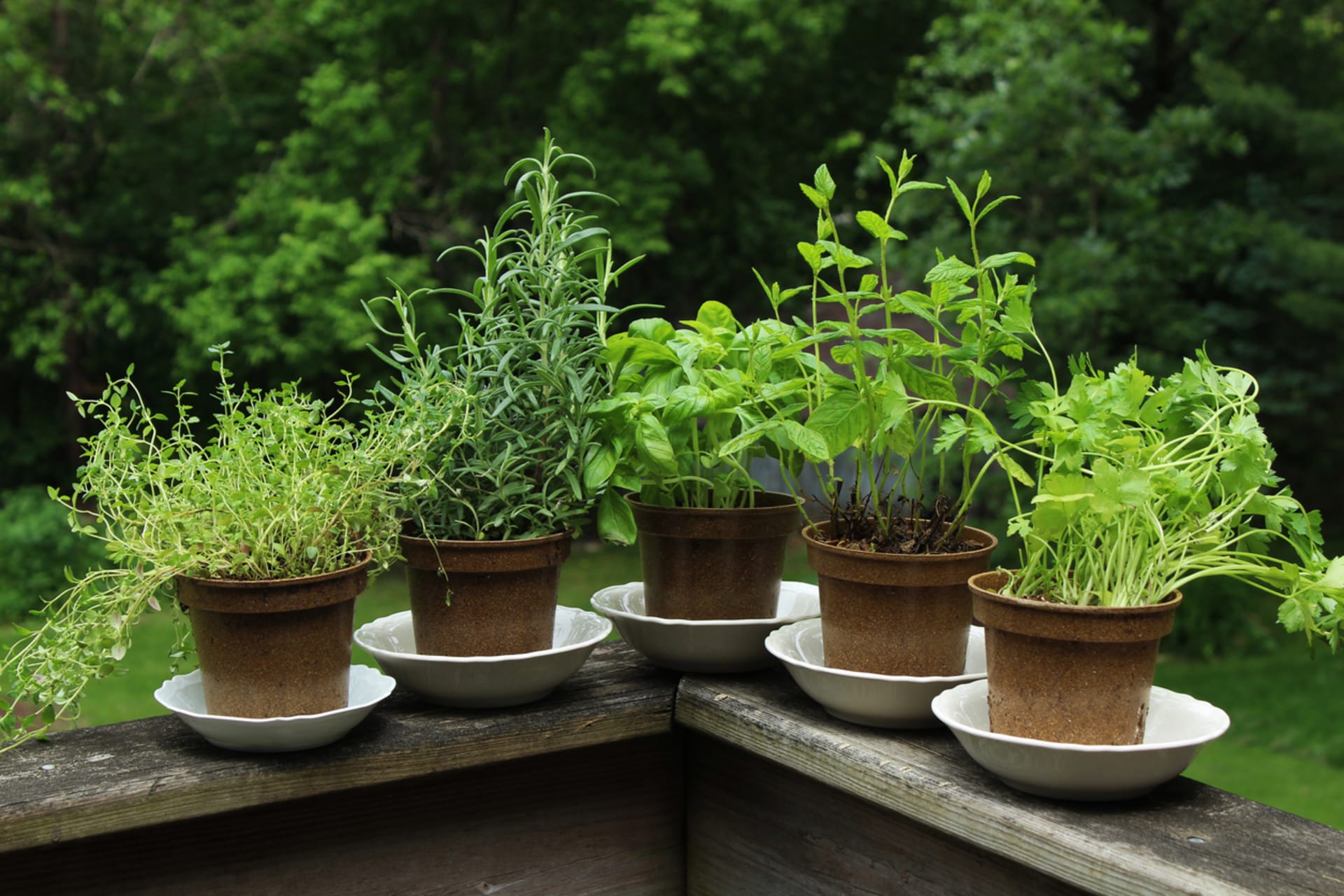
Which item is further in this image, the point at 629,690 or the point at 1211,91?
the point at 1211,91

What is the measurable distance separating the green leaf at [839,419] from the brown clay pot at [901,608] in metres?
0.12

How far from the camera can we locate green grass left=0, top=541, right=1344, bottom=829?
4746 mm

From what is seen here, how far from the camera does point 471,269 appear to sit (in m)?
9.07

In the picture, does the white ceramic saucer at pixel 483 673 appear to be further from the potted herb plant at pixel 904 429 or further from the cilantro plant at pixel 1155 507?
the cilantro plant at pixel 1155 507

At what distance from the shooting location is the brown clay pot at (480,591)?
123 cm

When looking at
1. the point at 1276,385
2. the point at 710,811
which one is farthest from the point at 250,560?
the point at 1276,385

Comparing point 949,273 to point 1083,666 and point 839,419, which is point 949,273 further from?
point 1083,666

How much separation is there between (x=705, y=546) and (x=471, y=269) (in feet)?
26.4

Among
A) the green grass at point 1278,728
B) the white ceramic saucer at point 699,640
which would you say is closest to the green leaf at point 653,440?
the white ceramic saucer at point 699,640

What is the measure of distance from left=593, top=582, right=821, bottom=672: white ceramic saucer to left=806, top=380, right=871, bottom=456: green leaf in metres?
0.23

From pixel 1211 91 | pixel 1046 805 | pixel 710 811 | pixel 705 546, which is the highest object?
pixel 1211 91

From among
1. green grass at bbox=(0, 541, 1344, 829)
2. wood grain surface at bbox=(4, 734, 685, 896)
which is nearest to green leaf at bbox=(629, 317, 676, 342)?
wood grain surface at bbox=(4, 734, 685, 896)

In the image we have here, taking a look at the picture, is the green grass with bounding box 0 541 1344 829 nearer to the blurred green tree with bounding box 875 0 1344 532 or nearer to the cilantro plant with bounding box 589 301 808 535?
the blurred green tree with bounding box 875 0 1344 532

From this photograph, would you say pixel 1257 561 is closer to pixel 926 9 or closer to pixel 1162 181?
pixel 1162 181
